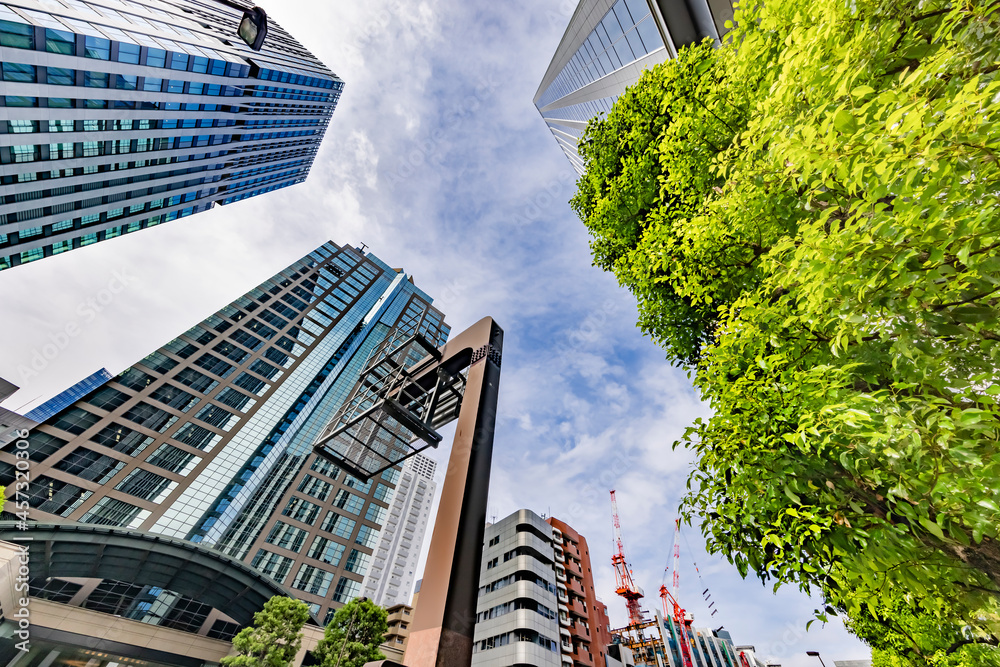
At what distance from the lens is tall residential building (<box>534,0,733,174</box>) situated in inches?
465

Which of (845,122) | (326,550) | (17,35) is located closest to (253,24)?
(845,122)

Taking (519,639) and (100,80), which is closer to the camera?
(100,80)

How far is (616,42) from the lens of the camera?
19641mm

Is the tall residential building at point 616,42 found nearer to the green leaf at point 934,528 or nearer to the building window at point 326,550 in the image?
the green leaf at point 934,528

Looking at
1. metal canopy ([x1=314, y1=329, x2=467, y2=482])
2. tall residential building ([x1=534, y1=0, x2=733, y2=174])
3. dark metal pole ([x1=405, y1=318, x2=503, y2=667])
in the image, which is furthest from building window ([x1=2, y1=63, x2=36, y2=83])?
dark metal pole ([x1=405, y1=318, x2=503, y2=667])

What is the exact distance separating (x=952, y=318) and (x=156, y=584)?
3556 centimetres

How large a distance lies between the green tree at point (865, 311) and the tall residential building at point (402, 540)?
125025 millimetres

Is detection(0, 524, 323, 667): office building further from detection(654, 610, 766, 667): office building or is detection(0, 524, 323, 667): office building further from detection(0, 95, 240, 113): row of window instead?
detection(654, 610, 766, 667): office building

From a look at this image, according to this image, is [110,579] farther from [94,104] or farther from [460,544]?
[94,104]

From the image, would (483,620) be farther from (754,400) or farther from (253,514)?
(754,400)

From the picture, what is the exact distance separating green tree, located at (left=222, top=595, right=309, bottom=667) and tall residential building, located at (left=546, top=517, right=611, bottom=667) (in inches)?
1241

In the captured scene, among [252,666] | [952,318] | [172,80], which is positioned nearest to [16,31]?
[172,80]

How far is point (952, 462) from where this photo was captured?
263 centimetres

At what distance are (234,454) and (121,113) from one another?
121 ft
